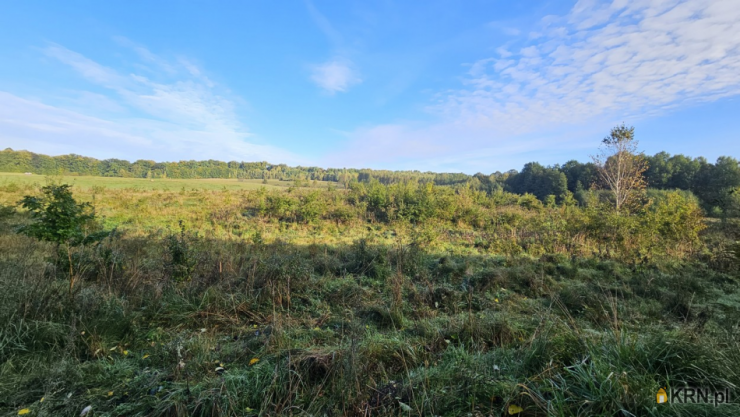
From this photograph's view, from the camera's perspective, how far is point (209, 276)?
5.23 metres

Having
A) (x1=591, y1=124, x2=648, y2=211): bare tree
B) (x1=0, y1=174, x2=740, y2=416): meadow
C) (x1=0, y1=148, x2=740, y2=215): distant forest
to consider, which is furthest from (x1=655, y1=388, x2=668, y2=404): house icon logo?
(x1=591, y1=124, x2=648, y2=211): bare tree

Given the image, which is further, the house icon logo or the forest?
the forest

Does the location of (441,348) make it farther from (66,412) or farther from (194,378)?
(66,412)

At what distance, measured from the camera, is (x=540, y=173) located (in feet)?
163

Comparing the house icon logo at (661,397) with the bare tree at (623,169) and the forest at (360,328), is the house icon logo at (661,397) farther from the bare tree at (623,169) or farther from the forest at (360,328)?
the bare tree at (623,169)

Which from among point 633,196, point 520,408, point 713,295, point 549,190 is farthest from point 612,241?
point 549,190

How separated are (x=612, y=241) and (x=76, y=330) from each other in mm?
14245

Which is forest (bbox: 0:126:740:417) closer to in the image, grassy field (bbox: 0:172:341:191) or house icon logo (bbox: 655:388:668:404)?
house icon logo (bbox: 655:388:668:404)

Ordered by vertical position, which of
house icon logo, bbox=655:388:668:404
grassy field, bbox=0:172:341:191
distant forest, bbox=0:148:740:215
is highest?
distant forest, bbox=0:148:740:215

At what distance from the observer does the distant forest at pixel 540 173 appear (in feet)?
103

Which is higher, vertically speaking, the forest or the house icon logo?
the house icon logo

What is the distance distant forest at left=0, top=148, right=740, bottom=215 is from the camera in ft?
103

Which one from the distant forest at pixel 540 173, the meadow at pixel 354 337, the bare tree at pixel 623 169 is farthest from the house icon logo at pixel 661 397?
the bare tree at pixel 623 169

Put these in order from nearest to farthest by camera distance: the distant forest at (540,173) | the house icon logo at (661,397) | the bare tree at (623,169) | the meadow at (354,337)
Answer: the house icon logo at (661,397) → the meadow at (354,337) → the bare tree at (623,169) → the distant forest at (540,173)
